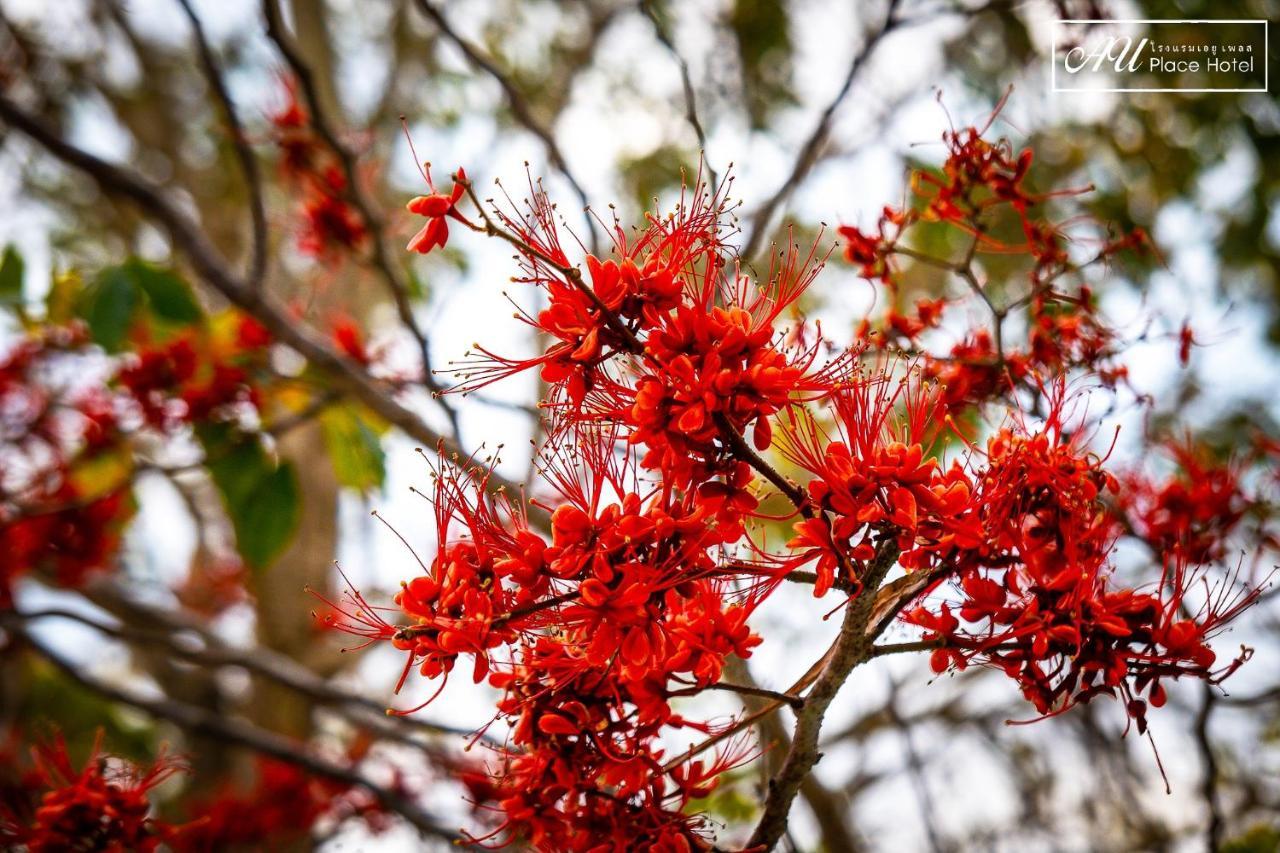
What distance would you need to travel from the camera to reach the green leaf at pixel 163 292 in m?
2.86

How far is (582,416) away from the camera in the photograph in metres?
1.35

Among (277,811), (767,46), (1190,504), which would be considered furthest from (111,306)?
(767,46)

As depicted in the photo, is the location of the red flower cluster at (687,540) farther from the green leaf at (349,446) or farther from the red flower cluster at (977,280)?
the green leaf at (349,446)

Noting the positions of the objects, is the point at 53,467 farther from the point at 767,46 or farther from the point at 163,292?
the point at 767,46

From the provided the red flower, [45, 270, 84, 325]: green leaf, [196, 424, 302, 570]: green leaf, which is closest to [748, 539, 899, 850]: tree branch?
the red flower

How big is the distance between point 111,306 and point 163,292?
185 mm

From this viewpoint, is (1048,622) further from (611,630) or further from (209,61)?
(209,61)

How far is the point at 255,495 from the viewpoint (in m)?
2.95

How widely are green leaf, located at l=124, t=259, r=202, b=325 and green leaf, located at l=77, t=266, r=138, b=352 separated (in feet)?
0.11

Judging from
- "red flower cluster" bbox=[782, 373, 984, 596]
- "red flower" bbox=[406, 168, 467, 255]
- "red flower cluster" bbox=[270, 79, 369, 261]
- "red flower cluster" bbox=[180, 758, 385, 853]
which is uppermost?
"red flower cluster" bbox=[270, 79, 369, 261]

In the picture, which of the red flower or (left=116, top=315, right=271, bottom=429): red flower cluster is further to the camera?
(left=116, top=315, right=271, bottom=429): red flower cluster

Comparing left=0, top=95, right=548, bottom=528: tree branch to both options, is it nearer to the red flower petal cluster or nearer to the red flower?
the red flower

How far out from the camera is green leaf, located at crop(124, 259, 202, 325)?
2.86 meters

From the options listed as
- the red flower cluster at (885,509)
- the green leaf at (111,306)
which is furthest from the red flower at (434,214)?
the green leaf at (111,306)
